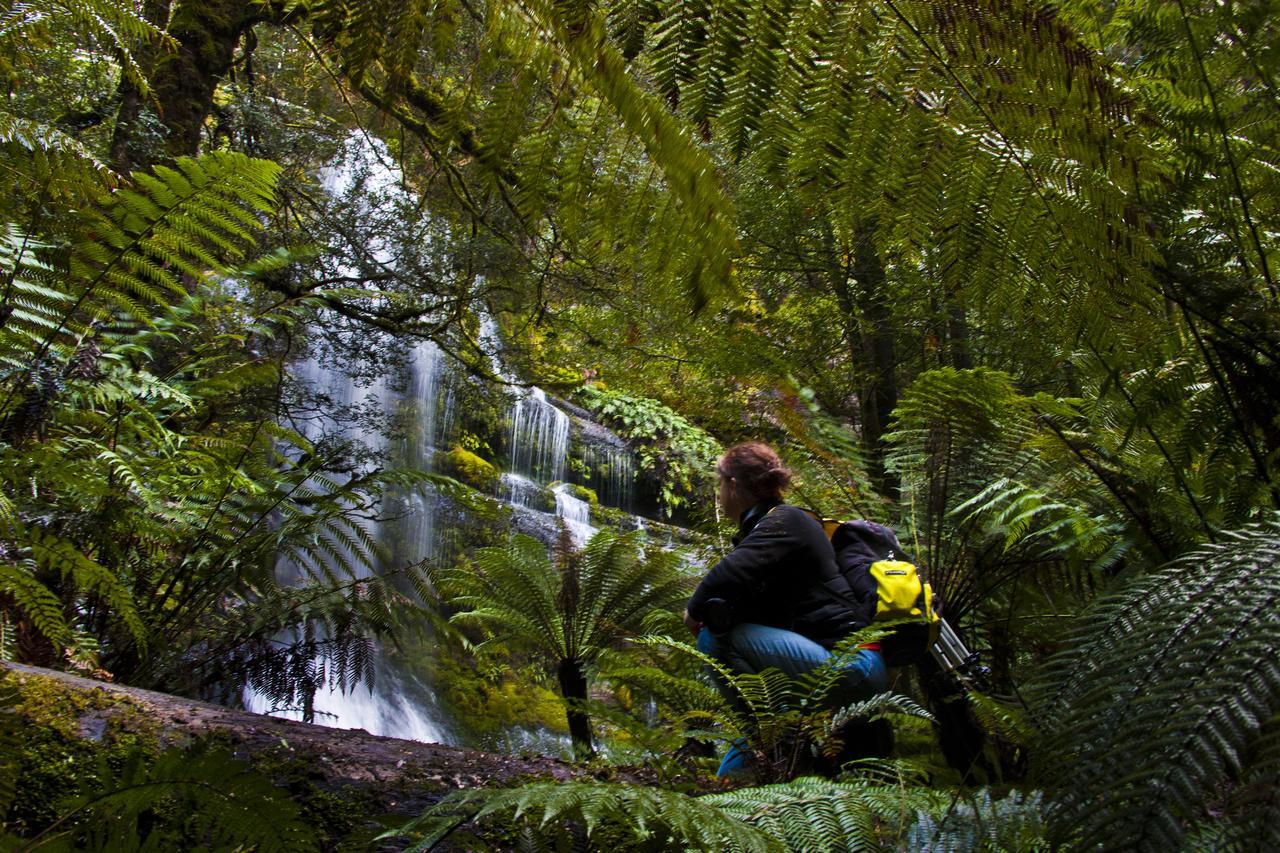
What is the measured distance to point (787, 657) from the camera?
7.54 feet

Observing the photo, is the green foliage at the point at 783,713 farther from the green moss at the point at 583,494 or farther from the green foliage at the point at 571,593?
the green moss at the point at 583,494

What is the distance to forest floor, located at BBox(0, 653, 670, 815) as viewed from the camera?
5.16 feet

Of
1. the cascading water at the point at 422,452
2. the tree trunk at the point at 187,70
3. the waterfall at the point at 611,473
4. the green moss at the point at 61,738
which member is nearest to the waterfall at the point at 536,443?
the cascading water at the point at 422,452

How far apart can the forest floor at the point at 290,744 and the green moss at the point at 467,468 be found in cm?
652

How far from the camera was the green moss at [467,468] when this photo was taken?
842 centimetres

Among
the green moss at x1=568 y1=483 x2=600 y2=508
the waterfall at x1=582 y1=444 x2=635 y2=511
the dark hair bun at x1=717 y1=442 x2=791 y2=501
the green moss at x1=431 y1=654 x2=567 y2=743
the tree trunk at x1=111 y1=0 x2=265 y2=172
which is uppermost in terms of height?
the tree trunk at x1=111 y1=0 x2=265 y2=172

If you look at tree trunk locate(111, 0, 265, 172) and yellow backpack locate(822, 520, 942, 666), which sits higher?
tree trunk locate(111, 0, 265, 172)

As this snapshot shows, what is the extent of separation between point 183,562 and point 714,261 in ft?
8.84

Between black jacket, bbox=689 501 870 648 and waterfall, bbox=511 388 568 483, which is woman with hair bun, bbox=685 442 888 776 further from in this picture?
waterfall, bbox=511 388 568 483

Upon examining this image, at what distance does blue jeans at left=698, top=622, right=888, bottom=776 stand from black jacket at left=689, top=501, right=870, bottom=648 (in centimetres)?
6

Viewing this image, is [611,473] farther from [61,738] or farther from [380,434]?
[61,738]

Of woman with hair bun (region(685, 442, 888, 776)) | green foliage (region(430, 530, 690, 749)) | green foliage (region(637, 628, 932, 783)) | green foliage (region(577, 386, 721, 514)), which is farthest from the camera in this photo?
green foliage (region(577, 386, 721, 514))

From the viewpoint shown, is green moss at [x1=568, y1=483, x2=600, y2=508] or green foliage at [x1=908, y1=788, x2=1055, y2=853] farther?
green moss at [x1=568, y1=483, x2=600, y2=508]

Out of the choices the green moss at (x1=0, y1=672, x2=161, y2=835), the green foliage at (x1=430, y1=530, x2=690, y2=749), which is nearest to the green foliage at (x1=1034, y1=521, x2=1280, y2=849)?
the green moss at (x1=0, y1=672, x2=161, y2=835)
